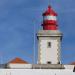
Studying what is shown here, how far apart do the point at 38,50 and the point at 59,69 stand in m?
5.64

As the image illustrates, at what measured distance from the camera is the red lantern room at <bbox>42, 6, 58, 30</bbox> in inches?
1693

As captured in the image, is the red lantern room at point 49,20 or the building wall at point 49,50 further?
the red lantern room at point 49,20

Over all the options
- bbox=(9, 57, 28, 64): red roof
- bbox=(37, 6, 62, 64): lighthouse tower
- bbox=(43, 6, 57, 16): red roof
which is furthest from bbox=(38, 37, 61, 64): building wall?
bbox=(43, 6, 57, 16): red roof

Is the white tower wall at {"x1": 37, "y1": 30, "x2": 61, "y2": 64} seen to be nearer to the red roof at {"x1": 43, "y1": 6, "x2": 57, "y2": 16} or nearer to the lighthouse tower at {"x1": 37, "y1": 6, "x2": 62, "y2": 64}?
the lighthouse tower at {"x1": 37, "y1": 6, "x2": 62, "y2": 64}

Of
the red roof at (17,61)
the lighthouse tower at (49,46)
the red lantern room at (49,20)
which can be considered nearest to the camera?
the red roof at (17,61)

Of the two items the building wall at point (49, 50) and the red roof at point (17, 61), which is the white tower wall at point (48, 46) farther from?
the red roof at point (17, 61)

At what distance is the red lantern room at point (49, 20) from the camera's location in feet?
141

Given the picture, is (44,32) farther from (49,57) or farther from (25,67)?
(25,67)

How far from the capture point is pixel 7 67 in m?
38.3

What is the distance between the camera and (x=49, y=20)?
43.2 m
